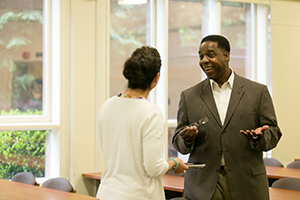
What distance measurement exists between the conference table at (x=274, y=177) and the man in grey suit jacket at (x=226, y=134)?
3.40 feet

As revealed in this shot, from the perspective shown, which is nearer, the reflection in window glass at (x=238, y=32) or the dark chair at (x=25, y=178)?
the dark chair at (x=25, y=178)

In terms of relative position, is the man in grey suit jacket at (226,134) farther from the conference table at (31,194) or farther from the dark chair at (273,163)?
the dark chair at (273,163)

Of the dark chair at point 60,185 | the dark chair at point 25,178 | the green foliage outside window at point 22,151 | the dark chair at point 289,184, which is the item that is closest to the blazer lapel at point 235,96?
the dark chair at point 289,184

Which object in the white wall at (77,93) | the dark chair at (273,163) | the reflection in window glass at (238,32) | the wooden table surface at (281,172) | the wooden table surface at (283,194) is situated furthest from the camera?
the reflection in window glass at (238,32)

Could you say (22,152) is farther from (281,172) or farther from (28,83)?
(281,172)

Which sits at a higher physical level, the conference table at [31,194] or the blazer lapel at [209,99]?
the blazer lapel at [209,99]

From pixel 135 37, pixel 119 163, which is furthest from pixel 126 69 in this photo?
pixel 135 37

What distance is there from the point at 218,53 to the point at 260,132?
21.8 inches

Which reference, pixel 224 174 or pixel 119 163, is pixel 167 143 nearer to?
pixel 224 174

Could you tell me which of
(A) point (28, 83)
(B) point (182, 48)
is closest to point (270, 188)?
(B) point (182, 48)

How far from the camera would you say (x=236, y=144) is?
273 centimetres

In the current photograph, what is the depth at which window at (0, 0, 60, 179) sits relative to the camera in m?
5.33

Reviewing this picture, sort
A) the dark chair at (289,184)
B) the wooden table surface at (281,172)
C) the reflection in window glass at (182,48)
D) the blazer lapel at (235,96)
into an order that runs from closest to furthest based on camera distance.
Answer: the blazer lapel at (235,96), the dark chair at (289,184), the wooden table surface at (281,172), the reflection in window glass at (182,48)

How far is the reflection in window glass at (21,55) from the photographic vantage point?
534 centimetres
